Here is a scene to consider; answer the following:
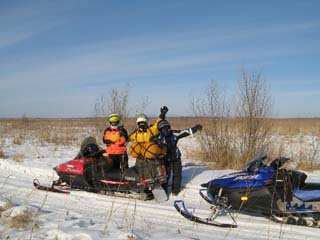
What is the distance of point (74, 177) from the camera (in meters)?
7.08

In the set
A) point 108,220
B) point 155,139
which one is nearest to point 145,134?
point 155,139

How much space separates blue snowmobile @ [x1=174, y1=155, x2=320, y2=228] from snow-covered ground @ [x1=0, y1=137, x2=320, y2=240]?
6.7 inches

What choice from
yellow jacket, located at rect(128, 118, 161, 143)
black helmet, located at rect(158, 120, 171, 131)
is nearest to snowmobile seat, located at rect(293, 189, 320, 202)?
black helmet, located at rect(158, 120, 171, 131)

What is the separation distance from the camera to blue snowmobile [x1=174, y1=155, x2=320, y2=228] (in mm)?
5020

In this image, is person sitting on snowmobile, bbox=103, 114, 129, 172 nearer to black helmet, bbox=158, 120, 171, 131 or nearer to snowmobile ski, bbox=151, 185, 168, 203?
black helmet, bbox=158, 120, 171, 131

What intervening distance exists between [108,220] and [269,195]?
94.6 inches

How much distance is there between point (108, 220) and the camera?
505 cm

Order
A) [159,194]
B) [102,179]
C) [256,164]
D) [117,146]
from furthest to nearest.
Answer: [117,146] → [102,179] → [159,194] → [256,164]

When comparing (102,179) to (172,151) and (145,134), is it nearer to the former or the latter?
(145,134)

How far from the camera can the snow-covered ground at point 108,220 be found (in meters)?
4.22

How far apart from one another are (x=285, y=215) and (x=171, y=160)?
8.69 feet

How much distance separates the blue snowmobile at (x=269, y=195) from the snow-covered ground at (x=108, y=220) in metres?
0.17

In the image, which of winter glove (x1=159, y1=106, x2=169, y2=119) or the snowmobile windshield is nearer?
the snowmobile windshield

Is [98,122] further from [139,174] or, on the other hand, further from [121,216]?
[121,216]
